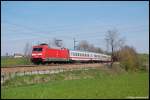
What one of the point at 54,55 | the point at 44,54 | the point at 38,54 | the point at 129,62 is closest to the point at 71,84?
the point at 44,54

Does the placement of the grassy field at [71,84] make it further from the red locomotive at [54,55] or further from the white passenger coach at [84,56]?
the white passenger coach at [84,56]

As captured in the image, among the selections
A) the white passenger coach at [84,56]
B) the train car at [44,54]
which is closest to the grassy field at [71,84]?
the train car at [44,54]

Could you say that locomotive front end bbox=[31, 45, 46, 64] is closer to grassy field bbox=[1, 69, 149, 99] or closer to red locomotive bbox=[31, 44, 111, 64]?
red locomotive bbox=[31, 44, 111, 64]

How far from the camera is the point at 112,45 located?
100250mm

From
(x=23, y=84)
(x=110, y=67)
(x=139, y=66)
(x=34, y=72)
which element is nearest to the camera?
(x=23, y=84)

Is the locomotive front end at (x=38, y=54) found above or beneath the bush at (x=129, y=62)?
above

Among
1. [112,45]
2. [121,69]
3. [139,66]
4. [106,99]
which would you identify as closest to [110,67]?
[121,69]

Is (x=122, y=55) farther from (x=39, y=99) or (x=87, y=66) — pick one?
(x=39, y=99)

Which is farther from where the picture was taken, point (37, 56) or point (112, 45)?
point (112, 45)

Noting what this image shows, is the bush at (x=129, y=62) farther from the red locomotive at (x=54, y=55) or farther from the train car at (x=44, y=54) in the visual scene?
the train car at (x=44, y=54)

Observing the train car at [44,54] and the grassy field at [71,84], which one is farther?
the train car at [44,54]

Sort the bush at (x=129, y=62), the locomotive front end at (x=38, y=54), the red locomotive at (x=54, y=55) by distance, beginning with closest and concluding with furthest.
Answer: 1. the locomotive front end at (x=38, y=54)
2. the red locomotive at (x=54, y=55)
3. the bush at (x=129, y=62)

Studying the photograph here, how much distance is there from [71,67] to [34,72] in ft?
39.5

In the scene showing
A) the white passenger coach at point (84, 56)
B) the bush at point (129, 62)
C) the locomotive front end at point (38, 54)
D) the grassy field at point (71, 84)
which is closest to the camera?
the grassy field at point (71, 84)
